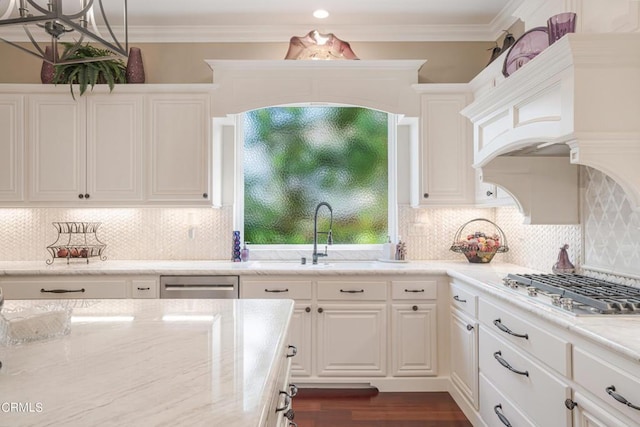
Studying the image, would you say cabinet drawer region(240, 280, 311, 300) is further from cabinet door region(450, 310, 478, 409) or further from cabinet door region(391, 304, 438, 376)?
cabinet door region(450, 310, 478, 409)

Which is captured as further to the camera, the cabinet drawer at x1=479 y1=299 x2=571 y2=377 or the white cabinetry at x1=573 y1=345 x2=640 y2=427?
the cabinet drawer at x1=479 y1=299 x2=571 y2=377

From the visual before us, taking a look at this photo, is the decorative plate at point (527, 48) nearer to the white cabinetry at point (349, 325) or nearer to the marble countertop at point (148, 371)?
the white cabinetry at point (349, 325)

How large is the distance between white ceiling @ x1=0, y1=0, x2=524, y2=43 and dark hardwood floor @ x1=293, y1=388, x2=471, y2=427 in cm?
291

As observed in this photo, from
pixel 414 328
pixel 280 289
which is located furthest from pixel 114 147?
pixel 414 328

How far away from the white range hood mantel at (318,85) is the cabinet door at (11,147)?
1.59m

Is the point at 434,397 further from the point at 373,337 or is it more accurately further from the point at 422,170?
the point at 422,170

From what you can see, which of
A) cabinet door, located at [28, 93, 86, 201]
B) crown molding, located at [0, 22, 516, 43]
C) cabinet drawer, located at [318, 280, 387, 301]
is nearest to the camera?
cabinet drawer, located at [318, 280, 387, 301]

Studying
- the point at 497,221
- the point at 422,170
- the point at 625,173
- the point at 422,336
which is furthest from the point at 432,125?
the point at 625,173

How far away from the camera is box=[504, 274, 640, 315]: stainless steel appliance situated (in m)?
1.62

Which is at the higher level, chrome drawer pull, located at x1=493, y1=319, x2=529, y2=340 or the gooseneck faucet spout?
the gooseneck faucet spout

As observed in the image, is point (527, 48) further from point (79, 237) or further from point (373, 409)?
point (79, 237)

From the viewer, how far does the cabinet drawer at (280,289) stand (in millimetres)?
3115

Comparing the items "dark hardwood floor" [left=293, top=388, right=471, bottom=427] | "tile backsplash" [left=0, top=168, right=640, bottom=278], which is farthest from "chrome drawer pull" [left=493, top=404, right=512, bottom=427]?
"tile backsplash" [left=0, top=168, right=640, bottom=278]

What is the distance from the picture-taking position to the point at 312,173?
12.7 feet
